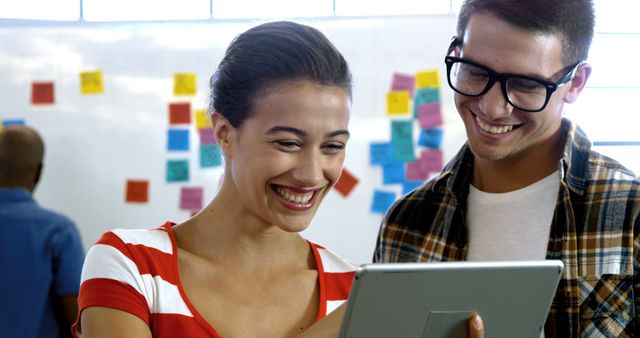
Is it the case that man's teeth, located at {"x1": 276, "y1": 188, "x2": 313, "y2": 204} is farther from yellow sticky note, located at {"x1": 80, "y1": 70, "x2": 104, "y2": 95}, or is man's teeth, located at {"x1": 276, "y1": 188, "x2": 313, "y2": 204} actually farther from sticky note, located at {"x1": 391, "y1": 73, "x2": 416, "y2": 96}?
yellow sticky note, located at {"x1": 80, "y1": 70, "x2": 104, "y2": 95}

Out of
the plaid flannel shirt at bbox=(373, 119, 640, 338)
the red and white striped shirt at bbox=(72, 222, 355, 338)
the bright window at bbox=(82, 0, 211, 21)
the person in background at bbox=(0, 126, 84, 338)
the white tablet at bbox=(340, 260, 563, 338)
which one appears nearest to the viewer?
the white tablet at bbox=(340, 260, 563, 338)

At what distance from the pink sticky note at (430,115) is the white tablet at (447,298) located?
242cm

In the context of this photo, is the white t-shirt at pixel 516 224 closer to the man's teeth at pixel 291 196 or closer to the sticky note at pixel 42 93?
the man's teeth at pixel 291 196

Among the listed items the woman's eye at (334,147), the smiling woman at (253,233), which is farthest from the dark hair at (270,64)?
the woman's eye at (334,147)

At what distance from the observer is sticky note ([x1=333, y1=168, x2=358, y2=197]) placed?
3.64m

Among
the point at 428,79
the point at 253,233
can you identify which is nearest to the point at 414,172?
the point at 428,79

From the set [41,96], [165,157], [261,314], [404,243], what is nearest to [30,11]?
[41,96]

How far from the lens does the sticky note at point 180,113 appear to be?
12.0 ft

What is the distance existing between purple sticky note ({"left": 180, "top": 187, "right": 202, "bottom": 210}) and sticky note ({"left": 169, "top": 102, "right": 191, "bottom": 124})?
0.97ft

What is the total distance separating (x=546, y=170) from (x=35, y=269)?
198 centimetres

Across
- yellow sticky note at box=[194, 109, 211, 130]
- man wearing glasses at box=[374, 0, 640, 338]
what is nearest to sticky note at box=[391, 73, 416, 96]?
yellow sticky note at box=[194, 109, 211, 130]

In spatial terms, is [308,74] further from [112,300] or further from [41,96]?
[41,96]

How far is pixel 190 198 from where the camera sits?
3.65m

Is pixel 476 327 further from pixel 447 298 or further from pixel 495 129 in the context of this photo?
pixel 495 129
